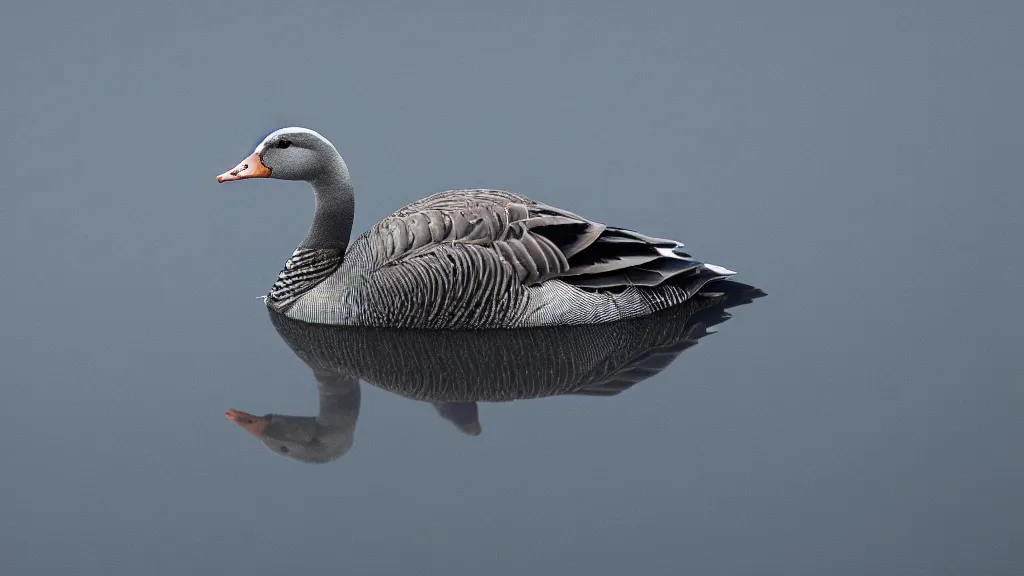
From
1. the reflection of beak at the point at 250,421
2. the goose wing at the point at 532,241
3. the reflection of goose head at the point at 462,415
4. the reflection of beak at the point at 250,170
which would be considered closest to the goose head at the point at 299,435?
the reflection of beak at the point at 250,421

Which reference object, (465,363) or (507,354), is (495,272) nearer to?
(507,354)

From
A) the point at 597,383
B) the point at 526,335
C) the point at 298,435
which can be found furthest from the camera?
the point at 526,335

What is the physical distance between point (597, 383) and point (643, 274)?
52.3 inches

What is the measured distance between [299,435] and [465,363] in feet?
4.68

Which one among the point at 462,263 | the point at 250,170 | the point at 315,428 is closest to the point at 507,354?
the point at 462,263

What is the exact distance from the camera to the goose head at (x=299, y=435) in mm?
9375

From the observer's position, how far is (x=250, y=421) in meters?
9.80

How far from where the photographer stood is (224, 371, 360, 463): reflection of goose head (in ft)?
30.9

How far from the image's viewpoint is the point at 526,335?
10914mm

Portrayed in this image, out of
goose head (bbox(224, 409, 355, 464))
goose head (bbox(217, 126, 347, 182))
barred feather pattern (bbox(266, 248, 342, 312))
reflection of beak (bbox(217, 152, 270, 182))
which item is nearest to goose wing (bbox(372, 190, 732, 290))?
barred feather pattern (bbox(266, 248, 342, 312))

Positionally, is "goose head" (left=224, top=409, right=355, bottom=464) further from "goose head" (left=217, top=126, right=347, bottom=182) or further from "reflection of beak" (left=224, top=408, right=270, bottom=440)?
"goose head" (left=217, top=126, right=347, bottom=182)

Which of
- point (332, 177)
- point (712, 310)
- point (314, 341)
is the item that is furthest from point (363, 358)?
point (712, 310)

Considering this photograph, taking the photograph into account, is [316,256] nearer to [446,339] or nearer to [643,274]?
[446,339]

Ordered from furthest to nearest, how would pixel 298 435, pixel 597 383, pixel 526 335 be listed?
pixel 526 335 < pixel 597 383 < pixel 298 435
